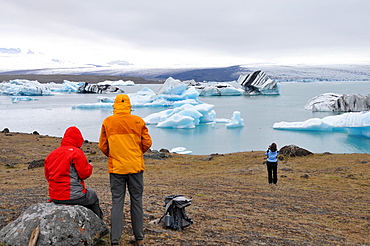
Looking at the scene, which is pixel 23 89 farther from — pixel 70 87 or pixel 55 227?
pixel 55 227

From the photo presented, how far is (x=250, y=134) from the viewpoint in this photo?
23.0 metres

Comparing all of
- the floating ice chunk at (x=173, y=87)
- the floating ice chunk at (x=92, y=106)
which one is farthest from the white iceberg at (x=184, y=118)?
the floating ice chunk at (x=92, y=106)

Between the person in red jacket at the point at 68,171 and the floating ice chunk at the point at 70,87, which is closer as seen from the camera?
the person in red jacket at the point at 68,171

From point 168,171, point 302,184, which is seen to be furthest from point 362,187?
point 168,171

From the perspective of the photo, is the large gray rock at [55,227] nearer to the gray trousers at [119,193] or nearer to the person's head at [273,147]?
the gray trousers at [119,193]

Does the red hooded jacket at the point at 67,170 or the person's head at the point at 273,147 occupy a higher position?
the red hooded jacket at the point at 67,170

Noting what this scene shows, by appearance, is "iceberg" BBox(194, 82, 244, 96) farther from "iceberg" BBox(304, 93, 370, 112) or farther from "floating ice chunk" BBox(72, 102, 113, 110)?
"iceberg" BBox(304, 93, 370, 112)

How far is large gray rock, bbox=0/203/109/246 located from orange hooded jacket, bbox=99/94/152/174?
53cm

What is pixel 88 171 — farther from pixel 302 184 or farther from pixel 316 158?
pixel 316 158

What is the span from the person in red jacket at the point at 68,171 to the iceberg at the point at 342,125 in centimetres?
1995

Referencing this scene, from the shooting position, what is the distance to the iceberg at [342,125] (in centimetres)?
2016

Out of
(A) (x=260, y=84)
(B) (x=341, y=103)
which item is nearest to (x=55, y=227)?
(B) (x=341, y=103)

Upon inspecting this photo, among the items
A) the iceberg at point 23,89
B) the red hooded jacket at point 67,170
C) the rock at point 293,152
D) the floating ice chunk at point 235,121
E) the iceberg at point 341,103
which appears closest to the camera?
the red hooded jacket at point 67,170

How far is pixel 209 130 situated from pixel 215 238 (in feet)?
69.1
